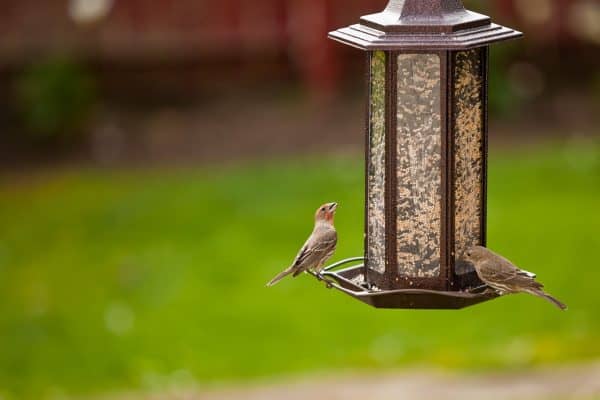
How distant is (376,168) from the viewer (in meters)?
5.56

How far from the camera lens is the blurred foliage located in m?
14.3

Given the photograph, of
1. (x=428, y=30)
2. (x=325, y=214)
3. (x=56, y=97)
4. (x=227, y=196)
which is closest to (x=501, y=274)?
(x=428, y=30)

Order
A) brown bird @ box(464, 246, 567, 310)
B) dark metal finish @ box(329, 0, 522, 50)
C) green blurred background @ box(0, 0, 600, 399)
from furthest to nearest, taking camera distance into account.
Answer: green blurred background @ box(0, 0, 600, 399) → brown bird @ box(464, 246, 567, 310) → dark metal finish @ box(329, 0, 522, 50)

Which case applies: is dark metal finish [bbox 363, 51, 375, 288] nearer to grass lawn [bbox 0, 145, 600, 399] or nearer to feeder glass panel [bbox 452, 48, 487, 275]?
feeder glass panel [bbox 452, 48, 487, 275]

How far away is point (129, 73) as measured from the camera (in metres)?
15.8

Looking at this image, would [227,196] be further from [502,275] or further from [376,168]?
[502,275]

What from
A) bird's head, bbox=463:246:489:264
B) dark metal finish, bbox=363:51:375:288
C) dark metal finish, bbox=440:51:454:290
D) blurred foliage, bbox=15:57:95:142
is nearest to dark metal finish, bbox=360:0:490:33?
dark metal finish, bbox=440:51:454:290

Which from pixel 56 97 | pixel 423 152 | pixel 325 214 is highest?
pixel 423 152

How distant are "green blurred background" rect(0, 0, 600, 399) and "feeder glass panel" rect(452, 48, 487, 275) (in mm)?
4748

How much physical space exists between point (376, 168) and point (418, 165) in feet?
0.72

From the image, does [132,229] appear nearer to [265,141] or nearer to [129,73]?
[265,141]

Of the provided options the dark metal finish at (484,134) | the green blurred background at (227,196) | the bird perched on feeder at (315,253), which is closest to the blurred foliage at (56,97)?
the green blurred background at (227,196)

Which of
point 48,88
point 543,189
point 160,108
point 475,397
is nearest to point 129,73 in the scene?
point 160,108

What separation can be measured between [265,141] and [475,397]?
552 cm
